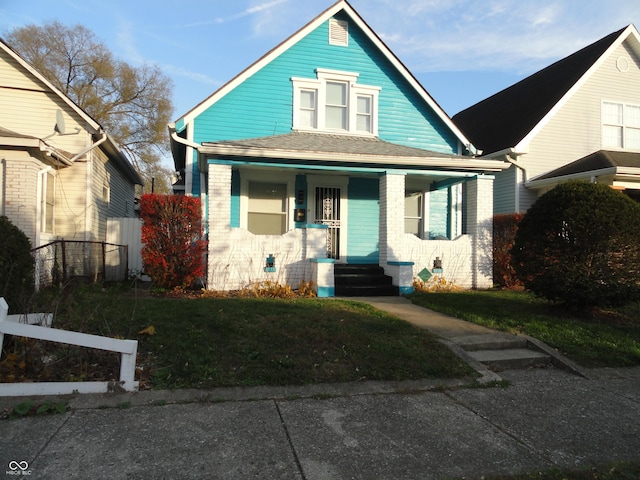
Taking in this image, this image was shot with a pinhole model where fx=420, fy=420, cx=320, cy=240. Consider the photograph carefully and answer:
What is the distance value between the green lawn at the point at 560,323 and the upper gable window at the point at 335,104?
5.71 m

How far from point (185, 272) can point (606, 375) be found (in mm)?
7382

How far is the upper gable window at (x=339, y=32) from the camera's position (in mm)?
12312

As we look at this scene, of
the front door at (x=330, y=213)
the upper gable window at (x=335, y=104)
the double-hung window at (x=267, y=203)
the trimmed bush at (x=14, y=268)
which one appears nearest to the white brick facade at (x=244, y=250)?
the double-hung window at (x=267, y=203)

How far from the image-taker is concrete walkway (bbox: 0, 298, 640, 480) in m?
2.85

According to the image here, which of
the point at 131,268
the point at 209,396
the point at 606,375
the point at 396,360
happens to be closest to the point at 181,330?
the point at 209,396

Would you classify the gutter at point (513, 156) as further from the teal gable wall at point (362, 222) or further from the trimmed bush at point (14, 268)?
the trimmed bush at point (14, 268)

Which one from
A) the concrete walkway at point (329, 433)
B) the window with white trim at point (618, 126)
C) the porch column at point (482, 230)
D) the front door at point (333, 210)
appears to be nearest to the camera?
the concrete walkway at point (329, 433)

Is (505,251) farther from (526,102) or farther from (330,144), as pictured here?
(526,102)

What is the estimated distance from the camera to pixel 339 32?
12.4 metres

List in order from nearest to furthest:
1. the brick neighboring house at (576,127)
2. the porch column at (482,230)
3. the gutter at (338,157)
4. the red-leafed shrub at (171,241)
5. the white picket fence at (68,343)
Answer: the white picket fence at (68,343), the red-leafed shrub at (171,241), the gutter at (338,157), the porch column at (482,230), the brick neighboring house at (576,127)

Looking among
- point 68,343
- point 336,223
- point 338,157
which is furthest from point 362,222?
point 68,343

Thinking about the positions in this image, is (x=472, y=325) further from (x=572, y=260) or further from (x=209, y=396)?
(x=209, y=396)

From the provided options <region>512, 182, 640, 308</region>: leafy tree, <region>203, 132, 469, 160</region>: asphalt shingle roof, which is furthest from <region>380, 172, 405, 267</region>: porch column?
<region>512, 182, 640, 308</region>: leafy tree

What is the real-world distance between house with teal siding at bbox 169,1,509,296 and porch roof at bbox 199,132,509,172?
30 mm
